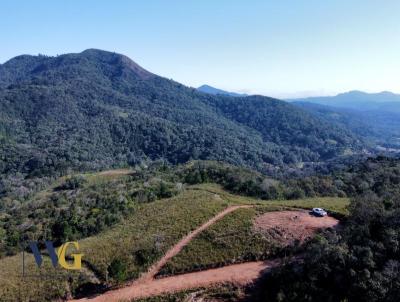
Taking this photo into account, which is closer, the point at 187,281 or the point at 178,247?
the point at 187,281

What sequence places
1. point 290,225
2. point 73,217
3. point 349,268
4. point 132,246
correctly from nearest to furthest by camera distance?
1. point 349,268
2. point 132,246
3. point 290,225
4. point 73,217

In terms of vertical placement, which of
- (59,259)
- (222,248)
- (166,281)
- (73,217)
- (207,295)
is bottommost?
(207,295)

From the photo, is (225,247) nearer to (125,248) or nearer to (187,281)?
(187,281)

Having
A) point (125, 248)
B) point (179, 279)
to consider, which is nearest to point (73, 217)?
point (125, 248)

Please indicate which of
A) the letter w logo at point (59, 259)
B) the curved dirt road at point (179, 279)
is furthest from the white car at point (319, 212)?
the letter w logo at point (59, 259)

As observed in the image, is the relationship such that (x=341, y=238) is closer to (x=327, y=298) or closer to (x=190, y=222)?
(x=327, y=298)

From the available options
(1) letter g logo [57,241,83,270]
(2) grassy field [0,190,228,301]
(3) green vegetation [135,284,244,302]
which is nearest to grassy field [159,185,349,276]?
(2) grassy field [0,190,228,301]

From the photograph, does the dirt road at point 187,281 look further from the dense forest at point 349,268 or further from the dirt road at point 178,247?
the dense forest at point 349,268

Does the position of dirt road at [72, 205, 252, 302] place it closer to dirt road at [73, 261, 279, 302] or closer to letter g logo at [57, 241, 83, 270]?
dirt road at [73, 261, 279, 302]

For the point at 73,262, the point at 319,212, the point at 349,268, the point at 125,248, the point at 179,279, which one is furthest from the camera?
the point at 319,212
